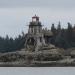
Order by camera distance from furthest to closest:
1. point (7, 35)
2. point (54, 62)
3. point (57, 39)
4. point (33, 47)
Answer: point (7, 35), point (57, 39), point (33, 47), point (54, 62)

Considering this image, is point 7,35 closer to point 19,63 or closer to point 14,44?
point 14,44

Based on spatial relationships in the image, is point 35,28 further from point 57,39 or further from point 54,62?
point 57,39

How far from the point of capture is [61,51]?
359 feet

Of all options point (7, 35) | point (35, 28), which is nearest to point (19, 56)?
point (35, 28)

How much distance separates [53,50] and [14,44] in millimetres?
42609

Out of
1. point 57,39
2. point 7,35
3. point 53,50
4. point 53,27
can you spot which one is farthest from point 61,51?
point 7,35

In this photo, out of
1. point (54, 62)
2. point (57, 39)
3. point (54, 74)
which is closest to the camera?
point (54, 74)

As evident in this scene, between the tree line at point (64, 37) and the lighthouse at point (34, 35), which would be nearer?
the lighthouse at point (34, 35)

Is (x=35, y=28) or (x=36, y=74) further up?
(x=35, y=28)

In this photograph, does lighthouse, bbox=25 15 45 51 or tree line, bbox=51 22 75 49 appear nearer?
lighthouse, bbox=25 15 45 51

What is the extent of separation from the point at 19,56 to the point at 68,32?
31303mm

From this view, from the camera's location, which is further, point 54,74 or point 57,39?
point 57,39

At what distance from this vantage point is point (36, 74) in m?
80.1

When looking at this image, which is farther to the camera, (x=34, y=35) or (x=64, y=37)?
(x=64, y=37)
